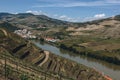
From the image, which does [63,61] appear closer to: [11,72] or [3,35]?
[3,35]

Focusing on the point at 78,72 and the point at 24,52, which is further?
the point at 24,52

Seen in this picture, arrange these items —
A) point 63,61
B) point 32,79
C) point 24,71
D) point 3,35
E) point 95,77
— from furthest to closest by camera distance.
Answer: point 3,35, point 63,61, point 95,77, point 24,71, point 32,79

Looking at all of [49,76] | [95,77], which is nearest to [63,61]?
[95,77]

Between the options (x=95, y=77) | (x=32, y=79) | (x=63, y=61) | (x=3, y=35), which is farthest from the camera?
(x=3, y=35)

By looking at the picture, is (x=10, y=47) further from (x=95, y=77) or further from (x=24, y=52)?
(x=95, y=77)

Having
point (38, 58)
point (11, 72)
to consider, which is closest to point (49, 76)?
point (11, 72)

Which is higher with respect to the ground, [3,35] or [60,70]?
[3,35]
